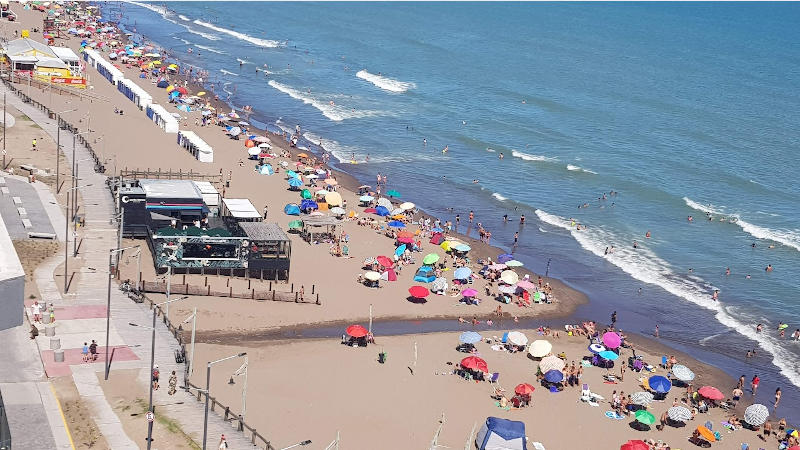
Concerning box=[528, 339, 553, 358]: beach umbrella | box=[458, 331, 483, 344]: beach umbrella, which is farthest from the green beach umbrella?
box=[528, 339, 553, 358]: beach umbrella

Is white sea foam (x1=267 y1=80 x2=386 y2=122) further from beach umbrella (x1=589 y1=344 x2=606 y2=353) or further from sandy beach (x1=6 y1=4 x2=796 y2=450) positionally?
beach umbrella (x1=589 y1=344 x2=606 y2=353)

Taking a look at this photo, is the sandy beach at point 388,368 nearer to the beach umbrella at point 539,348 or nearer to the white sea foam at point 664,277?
the beach umbrella at point 539,348

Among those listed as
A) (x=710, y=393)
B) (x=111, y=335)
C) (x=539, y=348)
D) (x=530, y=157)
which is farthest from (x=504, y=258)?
(x=530, y=157)

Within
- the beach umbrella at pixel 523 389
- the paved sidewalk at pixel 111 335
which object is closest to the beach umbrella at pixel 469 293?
the beach umbrella at pixel 523 389

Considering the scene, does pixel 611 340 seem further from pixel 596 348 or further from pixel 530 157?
pixel 530 157

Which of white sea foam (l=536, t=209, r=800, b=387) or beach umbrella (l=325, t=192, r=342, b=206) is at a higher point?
beach umbrella (l=325, t=192, r=342, b=206)
